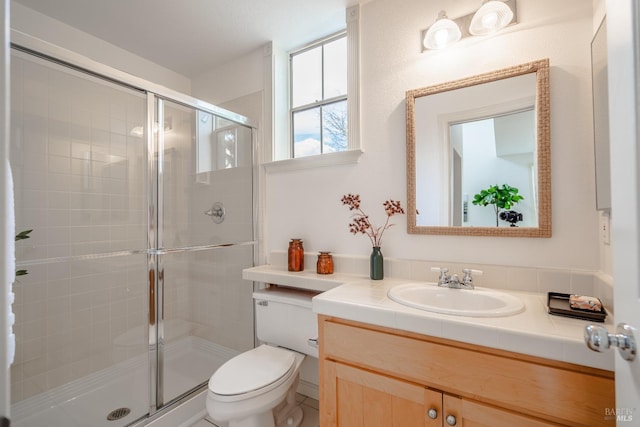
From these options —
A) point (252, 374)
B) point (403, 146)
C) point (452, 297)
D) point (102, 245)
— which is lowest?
point (252, 374)

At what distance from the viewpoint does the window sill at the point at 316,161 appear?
1691mm

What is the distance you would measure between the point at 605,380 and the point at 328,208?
4.49 feet

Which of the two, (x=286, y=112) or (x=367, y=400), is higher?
(x=286, y=112)

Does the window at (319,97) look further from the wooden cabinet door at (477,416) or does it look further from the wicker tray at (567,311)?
the wooden cabinet door at (477,416)

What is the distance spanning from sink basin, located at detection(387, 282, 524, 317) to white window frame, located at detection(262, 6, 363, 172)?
32.3 inches

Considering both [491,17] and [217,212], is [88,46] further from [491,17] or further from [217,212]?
[491,17]

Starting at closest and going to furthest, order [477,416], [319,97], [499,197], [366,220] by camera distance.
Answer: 1. [477,416]
2. [499,197]
3. [366,220]
4. [319,97]

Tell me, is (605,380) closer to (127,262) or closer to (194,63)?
(127,262)

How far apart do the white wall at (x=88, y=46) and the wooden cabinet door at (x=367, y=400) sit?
2.52m

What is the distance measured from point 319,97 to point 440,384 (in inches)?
73.2

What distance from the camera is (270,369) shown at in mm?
1376

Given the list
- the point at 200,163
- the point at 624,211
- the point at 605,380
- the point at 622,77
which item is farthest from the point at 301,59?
the point at 605,380

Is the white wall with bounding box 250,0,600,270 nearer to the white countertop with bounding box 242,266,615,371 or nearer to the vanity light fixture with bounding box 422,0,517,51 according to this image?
the vanity light fixture with bounding box 422,0,517,51

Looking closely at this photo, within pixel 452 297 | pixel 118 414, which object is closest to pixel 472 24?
pixel 452 297
